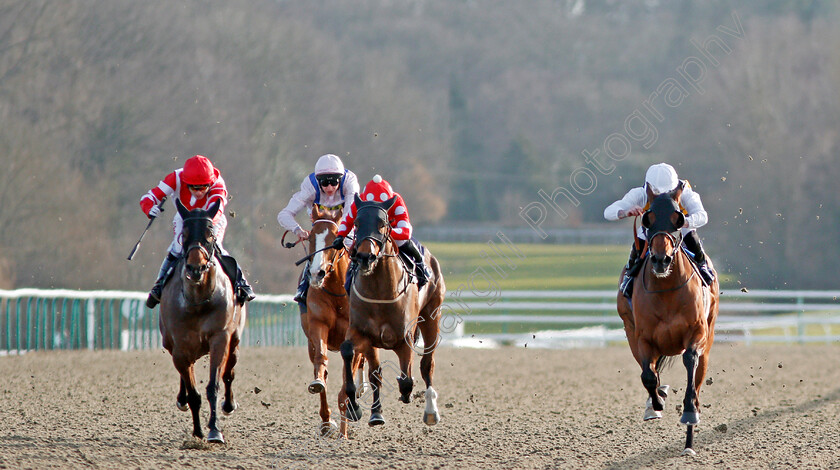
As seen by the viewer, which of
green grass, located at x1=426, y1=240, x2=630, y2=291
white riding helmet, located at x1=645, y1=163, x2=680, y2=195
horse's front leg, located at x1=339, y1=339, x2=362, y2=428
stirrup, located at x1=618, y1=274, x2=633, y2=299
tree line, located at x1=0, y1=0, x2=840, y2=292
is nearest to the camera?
horse's front leg, located at x1=339, y1=339, x2=362, y2=428

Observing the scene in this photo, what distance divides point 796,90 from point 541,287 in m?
11.4

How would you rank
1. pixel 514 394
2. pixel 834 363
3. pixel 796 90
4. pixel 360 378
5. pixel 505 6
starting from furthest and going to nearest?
pixel 505 6 < pixel 796 90 < pixel 834 363 < pixel 514 394 < pixel 360 378

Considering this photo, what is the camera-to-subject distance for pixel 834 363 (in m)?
16.4

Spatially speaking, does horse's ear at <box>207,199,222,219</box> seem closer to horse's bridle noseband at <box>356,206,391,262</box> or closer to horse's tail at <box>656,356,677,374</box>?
horse's bridle noseband at <box>356,206,391,262</box>

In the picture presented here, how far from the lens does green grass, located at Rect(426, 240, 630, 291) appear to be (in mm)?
27859

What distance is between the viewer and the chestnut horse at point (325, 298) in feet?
25.6

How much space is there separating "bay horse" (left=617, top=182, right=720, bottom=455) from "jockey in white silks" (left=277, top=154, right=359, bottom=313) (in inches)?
89.9

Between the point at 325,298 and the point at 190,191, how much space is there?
4.06ft

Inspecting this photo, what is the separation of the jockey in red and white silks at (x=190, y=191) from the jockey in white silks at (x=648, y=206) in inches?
108

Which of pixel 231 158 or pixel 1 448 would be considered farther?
pixel 231 158

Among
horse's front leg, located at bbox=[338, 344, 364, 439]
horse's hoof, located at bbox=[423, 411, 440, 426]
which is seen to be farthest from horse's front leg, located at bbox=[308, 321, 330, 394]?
horse's hoof, located at bbox=[423, 411, 440, 426]

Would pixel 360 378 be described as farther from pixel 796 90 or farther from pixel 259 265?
pixel 796 90

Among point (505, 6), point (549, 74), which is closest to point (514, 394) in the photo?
point (549, 74)

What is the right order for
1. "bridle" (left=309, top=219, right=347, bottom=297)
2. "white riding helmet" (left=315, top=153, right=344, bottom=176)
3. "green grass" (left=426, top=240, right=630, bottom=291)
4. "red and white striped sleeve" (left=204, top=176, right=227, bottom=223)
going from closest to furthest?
"red and white striped sleeve" (left=204, top=176, right=227, bottom=223) → "bridle" (left=309, top=219, right=347, bottom=297) → "white riding helmet" (left=315, top=153, right=344, bottom=176) → "green grass" (left=426, top=240, right=630, bottom=291)
